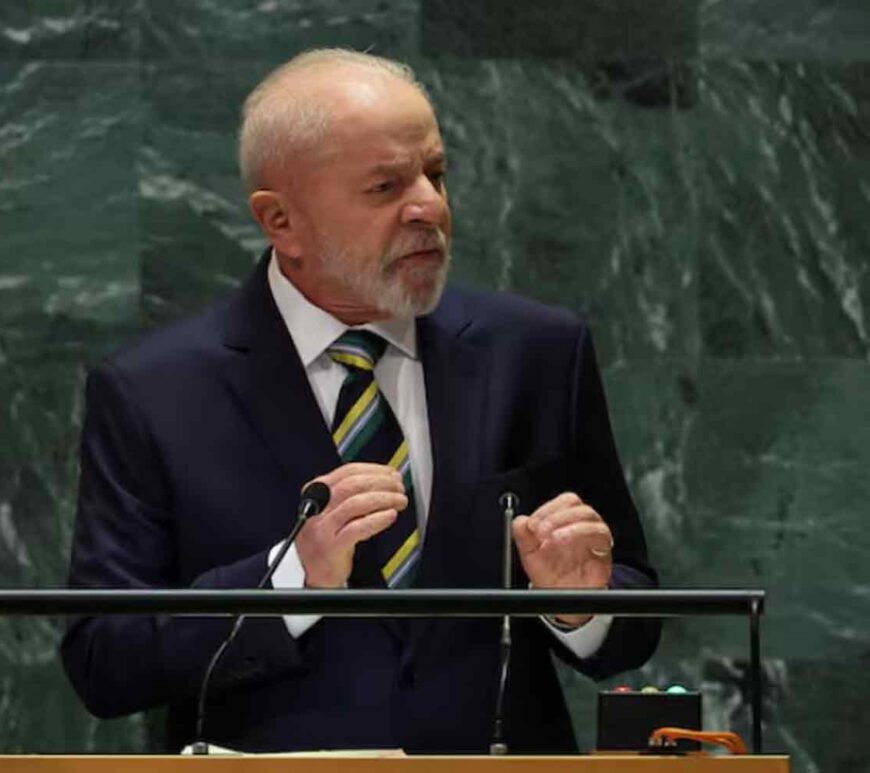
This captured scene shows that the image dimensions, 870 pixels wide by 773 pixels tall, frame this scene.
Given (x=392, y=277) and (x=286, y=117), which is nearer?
(x=392, y=277)

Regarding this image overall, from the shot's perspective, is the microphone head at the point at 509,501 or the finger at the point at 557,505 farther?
the microphone head at the point at 509,501

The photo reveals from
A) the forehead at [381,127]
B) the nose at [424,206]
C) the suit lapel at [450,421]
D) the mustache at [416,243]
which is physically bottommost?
the suit lapel at [450,421]

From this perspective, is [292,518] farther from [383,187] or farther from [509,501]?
[383,187]

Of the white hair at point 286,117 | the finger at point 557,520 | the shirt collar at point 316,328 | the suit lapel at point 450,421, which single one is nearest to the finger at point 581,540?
the finger at point 557,520

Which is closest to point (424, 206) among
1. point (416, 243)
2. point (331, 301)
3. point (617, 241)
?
point (416, 243)

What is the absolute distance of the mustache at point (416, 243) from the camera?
182 inches

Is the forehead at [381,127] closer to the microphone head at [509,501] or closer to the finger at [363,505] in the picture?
the microphone head at [509,501]

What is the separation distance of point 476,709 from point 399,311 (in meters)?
0.66

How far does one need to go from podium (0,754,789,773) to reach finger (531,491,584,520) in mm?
783

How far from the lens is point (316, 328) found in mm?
4684

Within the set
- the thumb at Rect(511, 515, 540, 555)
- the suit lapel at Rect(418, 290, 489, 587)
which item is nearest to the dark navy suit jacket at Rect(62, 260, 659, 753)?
the suit lapel at Rect(418, 290, 489, 587)

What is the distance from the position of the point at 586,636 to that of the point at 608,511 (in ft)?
0.94

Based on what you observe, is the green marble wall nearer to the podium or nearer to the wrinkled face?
the wrinkled face

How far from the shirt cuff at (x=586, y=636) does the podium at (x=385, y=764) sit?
3.18ft
